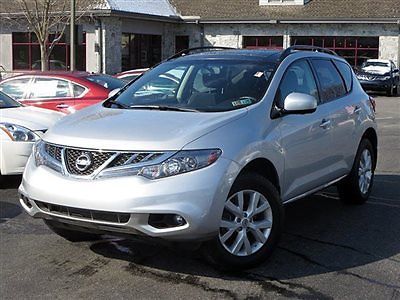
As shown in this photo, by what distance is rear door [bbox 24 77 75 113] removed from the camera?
411 inches

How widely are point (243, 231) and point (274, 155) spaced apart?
28.5 inches

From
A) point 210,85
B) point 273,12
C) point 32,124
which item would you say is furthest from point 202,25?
point 210,85

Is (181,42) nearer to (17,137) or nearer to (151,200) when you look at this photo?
(17,137)

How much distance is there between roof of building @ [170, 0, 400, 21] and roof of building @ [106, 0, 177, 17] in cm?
66

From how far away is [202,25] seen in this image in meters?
32.3

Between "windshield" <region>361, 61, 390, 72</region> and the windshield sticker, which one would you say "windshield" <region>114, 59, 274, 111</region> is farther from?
"windshield" <region>361, 61, 390, 72</region>

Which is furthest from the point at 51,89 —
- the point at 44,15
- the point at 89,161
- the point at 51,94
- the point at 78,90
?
the point at 44,15

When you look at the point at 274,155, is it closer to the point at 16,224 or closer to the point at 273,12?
the point at 16,224

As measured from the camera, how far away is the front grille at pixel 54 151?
4648 millimetres

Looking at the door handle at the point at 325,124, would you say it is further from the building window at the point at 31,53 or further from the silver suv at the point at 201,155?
the building window at the point at 31,53

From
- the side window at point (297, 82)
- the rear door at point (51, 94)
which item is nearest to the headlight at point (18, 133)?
the rear door at point (51, 94)

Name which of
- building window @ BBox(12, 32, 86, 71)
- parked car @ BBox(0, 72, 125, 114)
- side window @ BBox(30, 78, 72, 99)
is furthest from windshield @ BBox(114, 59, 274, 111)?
building window @ BBox(12, 32, 86, 71)

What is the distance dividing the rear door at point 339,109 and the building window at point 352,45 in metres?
25.1

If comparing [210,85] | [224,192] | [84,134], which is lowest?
[224,192]
